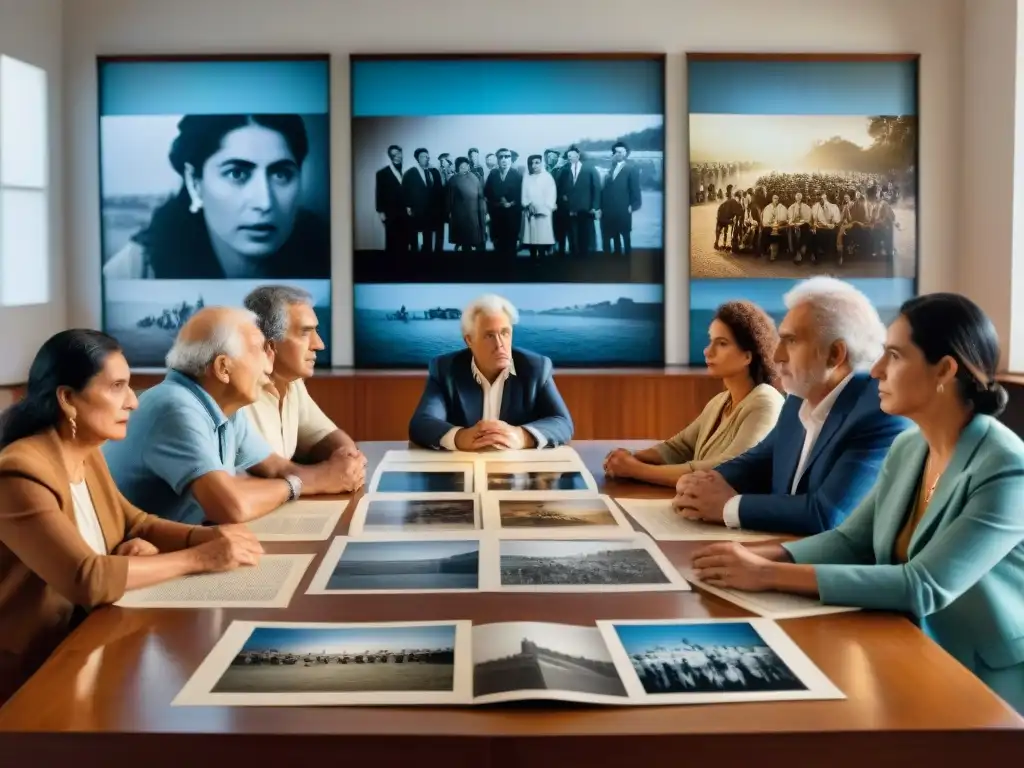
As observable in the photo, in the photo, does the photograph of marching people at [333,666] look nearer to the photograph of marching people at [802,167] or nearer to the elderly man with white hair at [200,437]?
the elderly man with white hair at [200,437]

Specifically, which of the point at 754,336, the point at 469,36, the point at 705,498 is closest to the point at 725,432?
the point at 754,336

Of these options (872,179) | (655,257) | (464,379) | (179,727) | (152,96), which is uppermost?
(152,96)

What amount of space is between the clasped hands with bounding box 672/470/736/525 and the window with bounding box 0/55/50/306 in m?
4.46

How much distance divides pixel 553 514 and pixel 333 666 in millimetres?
1379

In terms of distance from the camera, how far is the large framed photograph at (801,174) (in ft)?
23.1

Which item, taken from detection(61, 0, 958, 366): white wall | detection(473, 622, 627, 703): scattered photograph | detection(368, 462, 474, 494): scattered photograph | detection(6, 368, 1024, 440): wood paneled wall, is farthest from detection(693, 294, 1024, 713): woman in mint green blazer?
detection(61, 0, 958, 366): white wall

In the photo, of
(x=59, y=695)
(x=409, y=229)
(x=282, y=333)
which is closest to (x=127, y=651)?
(x=59, y=695)

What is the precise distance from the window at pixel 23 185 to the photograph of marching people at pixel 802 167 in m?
3.74

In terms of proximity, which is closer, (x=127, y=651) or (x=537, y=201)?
(x=127, y=651)

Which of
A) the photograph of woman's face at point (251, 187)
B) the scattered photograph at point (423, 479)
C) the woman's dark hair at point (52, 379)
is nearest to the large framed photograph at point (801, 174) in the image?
the photograph of woman's face at point (251, 187)

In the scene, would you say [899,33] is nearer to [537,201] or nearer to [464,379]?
[537,201]

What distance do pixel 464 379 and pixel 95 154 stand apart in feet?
11.1

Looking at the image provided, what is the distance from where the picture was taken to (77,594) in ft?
7.41

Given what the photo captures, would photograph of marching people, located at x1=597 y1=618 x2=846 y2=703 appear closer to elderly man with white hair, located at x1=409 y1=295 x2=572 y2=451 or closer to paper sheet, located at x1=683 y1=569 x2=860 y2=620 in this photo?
paper sheet, located at x1=683 y1=569 x2=860 y2=620
